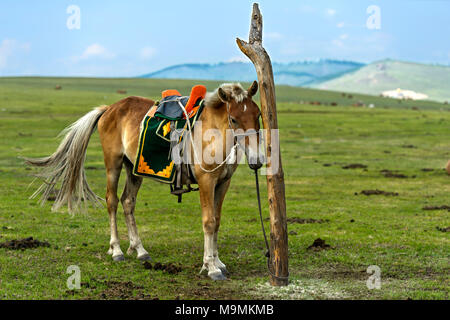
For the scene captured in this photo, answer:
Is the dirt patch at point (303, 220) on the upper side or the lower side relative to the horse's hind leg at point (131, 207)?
lower

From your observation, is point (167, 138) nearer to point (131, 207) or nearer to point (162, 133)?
point (162, 133)

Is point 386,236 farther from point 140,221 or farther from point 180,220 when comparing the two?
point 140,221

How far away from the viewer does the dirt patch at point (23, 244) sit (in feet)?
31.9

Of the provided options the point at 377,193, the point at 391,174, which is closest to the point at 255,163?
the point at 377,193

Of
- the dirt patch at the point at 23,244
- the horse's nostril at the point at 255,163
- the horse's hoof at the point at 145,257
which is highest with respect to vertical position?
the horse's nostril at the point at 255,163

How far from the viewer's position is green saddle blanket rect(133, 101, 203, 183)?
8.77 metres

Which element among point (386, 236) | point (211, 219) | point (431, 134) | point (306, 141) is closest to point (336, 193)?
point (386, 236)

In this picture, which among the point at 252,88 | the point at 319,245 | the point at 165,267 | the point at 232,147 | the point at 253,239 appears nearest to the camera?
the point at 252,88

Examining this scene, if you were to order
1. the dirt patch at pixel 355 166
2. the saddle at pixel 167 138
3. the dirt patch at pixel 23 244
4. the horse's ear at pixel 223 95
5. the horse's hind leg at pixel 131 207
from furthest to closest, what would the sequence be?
the dirt patch at pixel 355 166 < the dirt patch at pixel 23 244 < the horse's hind leg at pixel 131 207 < the saddle at pixel 167 138 < the horse's ear at pixel 223 95

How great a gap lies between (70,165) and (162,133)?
232cm

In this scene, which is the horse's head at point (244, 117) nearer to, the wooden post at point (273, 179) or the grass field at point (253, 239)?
the wooden post at point (273, 179)

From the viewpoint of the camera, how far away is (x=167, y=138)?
8.78m

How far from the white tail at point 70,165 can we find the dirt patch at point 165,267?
2270mm

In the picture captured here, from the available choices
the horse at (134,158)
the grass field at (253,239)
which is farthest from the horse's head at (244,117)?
the grass field at (253,239)
